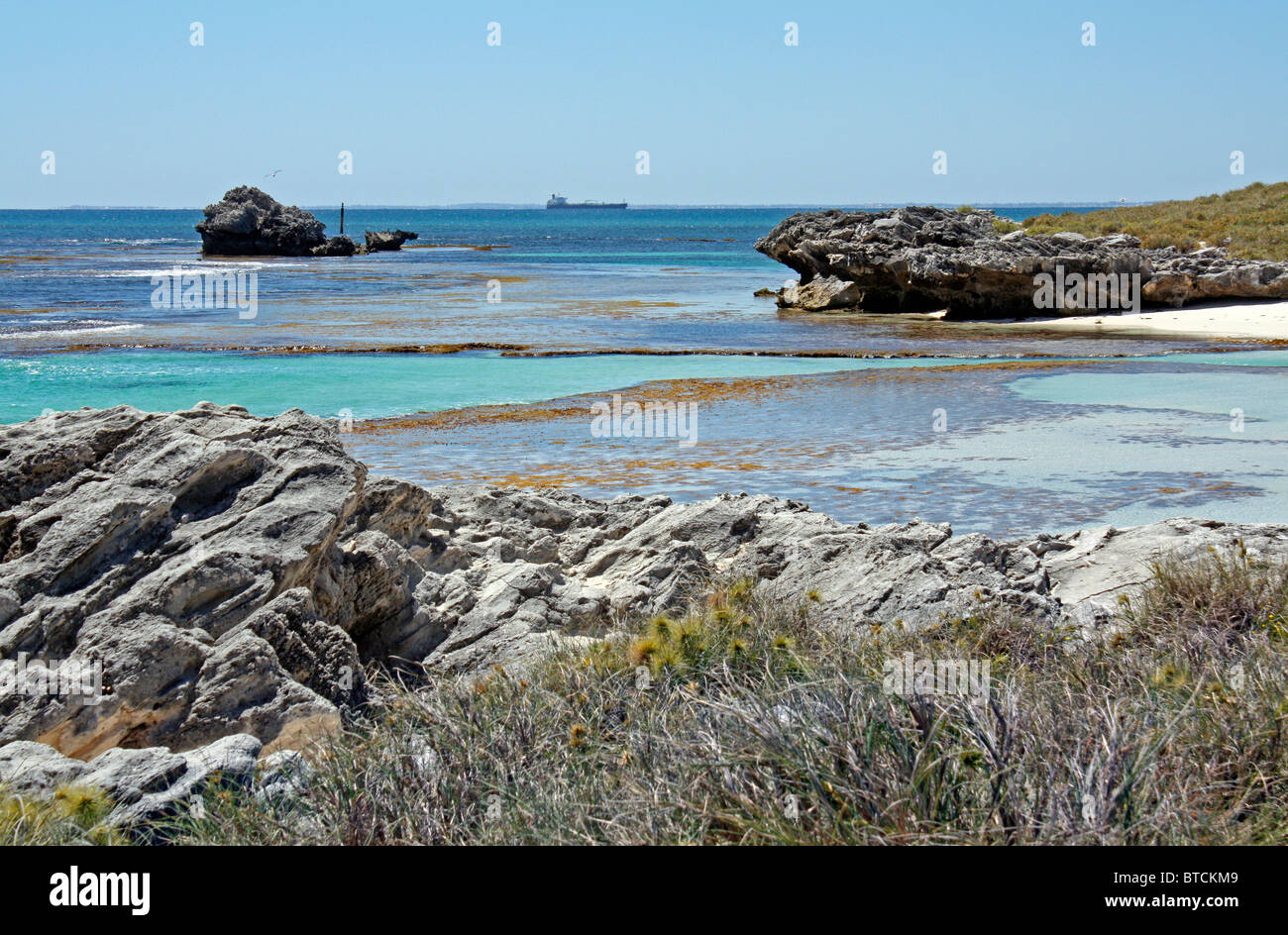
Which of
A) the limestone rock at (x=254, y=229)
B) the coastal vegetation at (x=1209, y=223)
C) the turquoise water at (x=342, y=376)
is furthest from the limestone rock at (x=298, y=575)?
the limestone rock at (x=254, y=229)

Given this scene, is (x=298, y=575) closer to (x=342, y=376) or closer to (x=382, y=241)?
(x=342, y=376)

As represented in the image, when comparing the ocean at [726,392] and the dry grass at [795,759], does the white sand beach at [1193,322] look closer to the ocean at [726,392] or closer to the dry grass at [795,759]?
the ocean at [726,392]

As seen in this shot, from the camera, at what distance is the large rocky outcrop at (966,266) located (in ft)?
91.1

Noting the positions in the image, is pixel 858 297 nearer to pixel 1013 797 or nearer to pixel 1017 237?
pixel 1017 237

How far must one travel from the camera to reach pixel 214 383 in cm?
1806

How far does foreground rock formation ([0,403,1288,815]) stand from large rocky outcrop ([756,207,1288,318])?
22.5m

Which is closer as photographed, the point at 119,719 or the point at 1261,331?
the point at 119,719

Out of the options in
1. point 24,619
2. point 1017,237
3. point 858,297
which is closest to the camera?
point 24,619

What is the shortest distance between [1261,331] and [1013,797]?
2421cm

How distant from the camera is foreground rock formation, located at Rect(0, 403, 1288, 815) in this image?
435 cm

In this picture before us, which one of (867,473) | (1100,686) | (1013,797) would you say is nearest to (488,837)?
(1013,797)

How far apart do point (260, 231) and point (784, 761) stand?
72.3 metres

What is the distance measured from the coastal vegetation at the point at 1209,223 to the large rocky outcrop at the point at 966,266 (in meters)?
4.80

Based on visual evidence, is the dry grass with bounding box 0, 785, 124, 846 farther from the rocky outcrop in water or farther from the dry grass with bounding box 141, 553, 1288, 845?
the rocky outcrop in water
